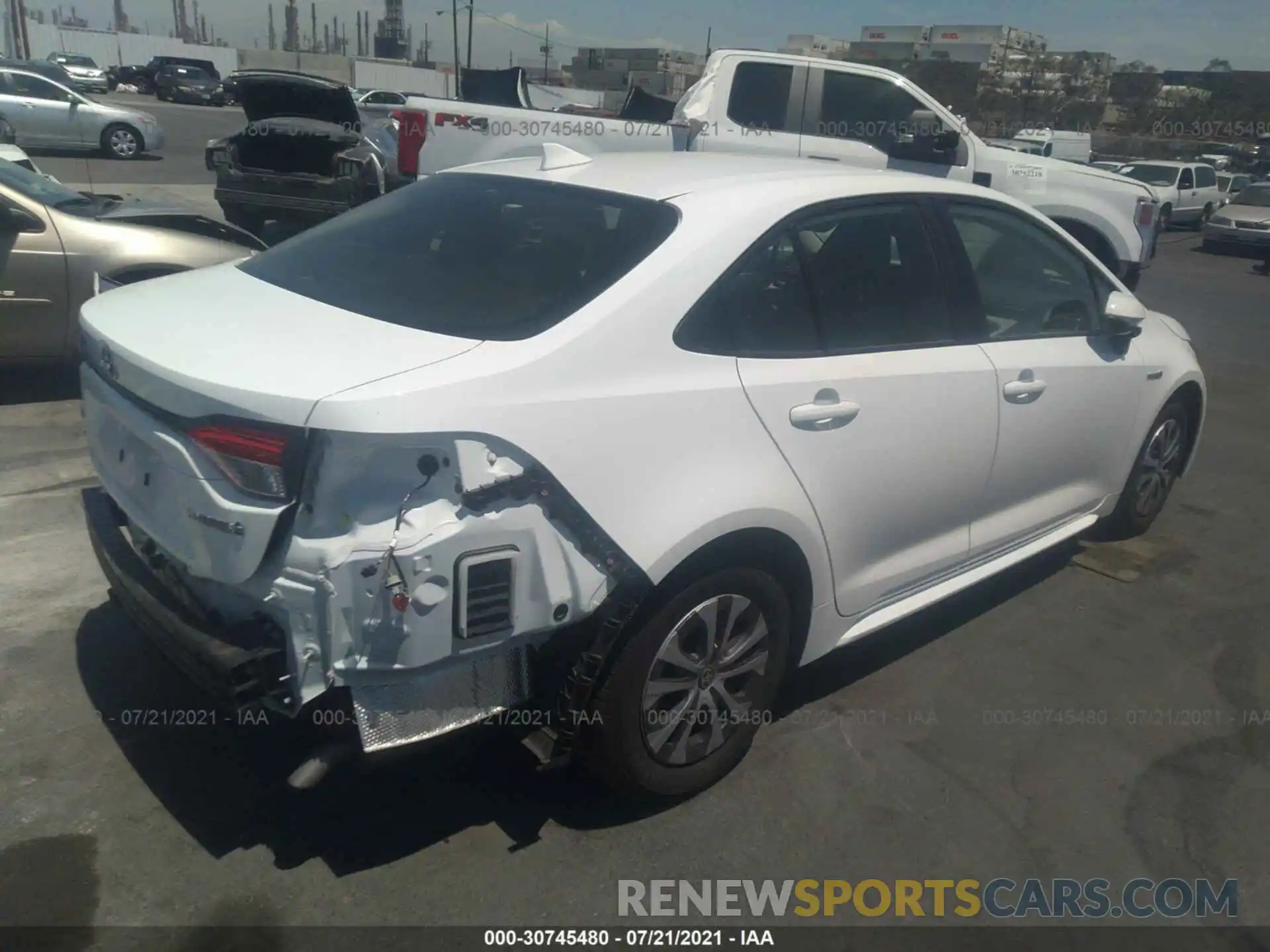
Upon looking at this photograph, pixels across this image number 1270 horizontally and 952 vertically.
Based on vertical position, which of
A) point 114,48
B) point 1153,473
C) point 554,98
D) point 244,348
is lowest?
point 114,48

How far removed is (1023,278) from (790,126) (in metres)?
5.69

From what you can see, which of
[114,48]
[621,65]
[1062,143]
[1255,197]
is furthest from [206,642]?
[114,48]

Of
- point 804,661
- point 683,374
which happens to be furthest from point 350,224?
point 804,661

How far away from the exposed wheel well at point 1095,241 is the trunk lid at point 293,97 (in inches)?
344

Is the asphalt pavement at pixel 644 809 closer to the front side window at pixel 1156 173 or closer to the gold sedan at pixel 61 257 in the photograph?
the gold sedan at pixel 61 257

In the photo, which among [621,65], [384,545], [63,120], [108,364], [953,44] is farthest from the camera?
[953,44]

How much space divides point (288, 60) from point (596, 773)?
71.2 meters

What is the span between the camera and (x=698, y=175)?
3301 millimetres

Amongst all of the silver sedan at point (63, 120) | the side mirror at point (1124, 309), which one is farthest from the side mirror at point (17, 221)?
the silver sedan at point (63, 120)

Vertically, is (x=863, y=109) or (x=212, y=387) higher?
(x=863, y=109)

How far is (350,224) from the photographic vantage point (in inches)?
137

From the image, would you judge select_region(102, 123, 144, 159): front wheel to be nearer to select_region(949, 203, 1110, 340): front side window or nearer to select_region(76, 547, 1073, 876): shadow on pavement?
select_region(76, 547, 1073, 876): shadow on pavement

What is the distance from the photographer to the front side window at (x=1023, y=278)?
12.5 ft

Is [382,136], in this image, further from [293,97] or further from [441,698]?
[441,698]
